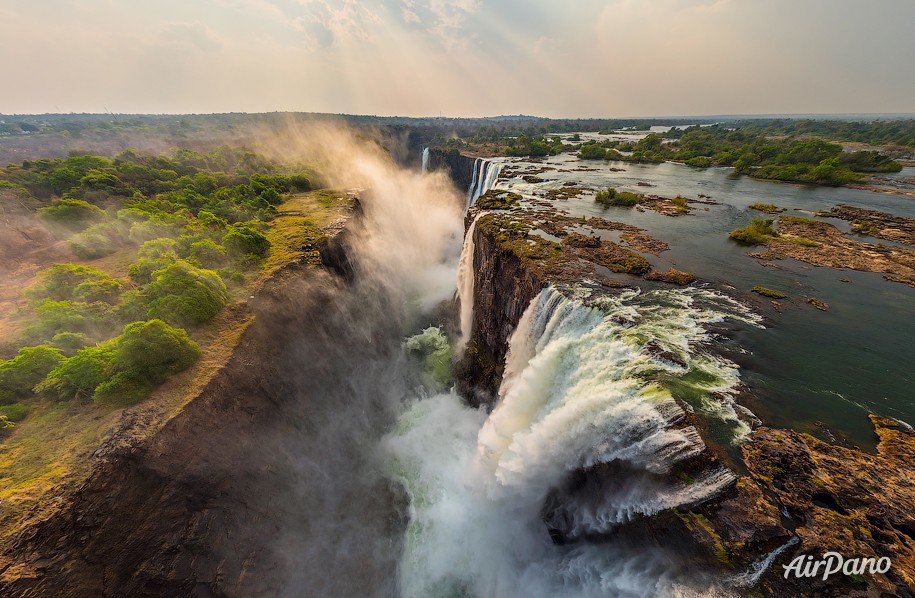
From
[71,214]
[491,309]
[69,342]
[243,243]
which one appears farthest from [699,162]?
[71,214]

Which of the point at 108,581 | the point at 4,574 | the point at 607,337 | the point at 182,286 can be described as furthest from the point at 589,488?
the point at 182,286

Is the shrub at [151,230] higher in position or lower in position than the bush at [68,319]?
higher

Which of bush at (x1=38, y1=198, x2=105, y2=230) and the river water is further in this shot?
bush at (x1=38, y1=198, x2=105, y2=230)

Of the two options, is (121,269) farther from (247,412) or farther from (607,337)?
(607,337)

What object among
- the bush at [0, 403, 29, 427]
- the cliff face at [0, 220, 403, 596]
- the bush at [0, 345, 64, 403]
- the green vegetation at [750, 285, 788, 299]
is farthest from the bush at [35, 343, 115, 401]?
the green vegetation at [750, 285, 788, 299]

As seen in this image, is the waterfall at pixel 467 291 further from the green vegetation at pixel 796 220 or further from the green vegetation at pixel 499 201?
the green vegetation at pixel 796 220

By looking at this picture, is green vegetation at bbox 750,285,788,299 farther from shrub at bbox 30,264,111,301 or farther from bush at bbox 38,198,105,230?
bush at bbox 38,198,105,230

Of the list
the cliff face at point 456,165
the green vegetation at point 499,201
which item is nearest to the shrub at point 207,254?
the green vegetation at point 499,201
